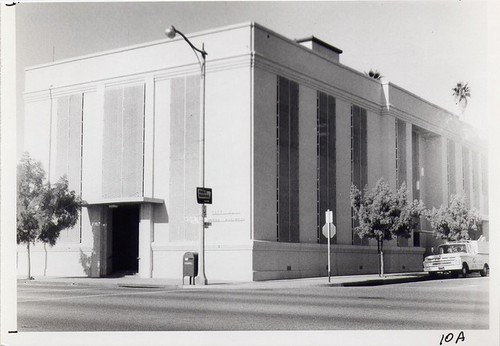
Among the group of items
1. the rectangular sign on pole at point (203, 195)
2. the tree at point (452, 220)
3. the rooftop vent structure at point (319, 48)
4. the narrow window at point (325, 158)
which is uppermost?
the rooftop vent structure at point (319, 48)

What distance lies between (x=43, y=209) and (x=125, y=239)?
439 cm

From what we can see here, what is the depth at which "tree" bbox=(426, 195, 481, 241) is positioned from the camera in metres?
28.9

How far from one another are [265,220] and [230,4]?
43.1 feet

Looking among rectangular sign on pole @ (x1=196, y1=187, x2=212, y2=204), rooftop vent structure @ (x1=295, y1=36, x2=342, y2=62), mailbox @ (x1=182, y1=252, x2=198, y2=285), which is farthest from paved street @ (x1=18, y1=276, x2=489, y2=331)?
rooftop vent structure @ (x1=295, y1=36, x2=342, y2=62)

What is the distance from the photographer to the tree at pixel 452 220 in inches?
1138

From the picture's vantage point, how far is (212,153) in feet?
87.6

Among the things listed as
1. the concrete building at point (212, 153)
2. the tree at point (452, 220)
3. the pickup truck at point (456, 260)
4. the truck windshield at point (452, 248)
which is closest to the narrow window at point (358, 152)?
the concrete building at point (212, 153)

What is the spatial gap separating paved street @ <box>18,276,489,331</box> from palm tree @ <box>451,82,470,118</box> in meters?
3.96

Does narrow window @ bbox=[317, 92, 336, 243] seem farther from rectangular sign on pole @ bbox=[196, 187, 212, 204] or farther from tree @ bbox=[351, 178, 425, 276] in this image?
rectangular sign on pole @ bbox=[196, 187, 212, 204]

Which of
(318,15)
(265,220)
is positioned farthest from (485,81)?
(265,220)

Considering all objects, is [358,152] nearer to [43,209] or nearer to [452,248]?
[452,248]

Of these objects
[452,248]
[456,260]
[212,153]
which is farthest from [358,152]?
[212,153]

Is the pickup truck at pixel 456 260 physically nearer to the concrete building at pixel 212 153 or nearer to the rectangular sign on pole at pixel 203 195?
the concrete building at pixel 212 153

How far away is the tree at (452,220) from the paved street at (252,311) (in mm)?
11858
